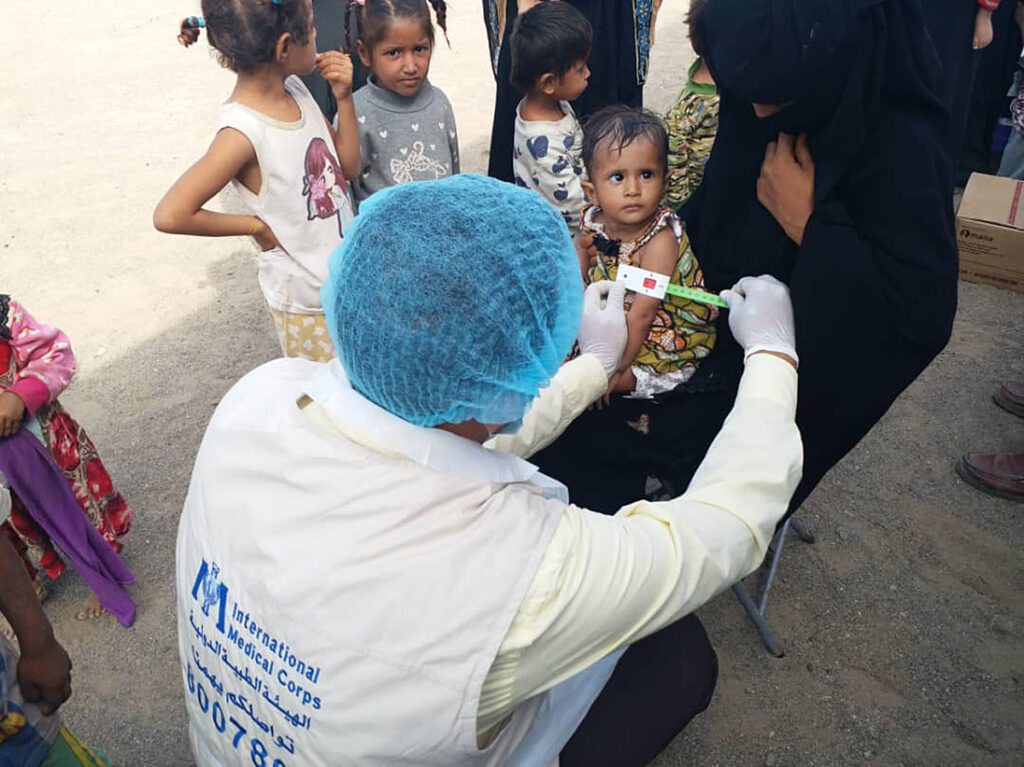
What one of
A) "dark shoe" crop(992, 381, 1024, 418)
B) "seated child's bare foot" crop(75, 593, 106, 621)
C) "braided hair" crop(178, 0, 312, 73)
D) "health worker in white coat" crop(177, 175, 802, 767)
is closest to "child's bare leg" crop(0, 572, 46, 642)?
"seated child's bare foot" crop(75, 593, 106, 621)

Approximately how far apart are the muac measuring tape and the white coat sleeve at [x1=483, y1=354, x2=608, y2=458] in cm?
22

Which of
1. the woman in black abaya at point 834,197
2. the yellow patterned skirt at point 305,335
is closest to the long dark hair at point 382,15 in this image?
the yellow patterned skirt at point 305,335

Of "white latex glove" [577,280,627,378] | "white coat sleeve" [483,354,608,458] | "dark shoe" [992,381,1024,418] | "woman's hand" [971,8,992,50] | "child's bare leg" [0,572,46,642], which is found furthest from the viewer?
"woman's hand" [971,8,992,50]

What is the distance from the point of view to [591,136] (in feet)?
7.55

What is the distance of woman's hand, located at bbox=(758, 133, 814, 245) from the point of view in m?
1.79

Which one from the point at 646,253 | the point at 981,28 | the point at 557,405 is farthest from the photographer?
the point at 981,28

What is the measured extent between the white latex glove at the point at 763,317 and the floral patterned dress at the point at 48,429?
2.09 meters

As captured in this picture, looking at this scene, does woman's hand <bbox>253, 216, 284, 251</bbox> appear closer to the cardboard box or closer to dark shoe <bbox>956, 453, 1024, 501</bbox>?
dark shoe <bbox>956, 453, 1024, 501</bbox>

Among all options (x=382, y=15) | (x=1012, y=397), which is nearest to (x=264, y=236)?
(x=382, y=15)

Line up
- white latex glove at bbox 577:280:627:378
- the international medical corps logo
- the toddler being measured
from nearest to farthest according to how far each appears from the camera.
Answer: the international medical corps logo < white latex glove at bbox 577:280:627:378 < the toddler being measured

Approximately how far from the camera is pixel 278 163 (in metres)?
2.57

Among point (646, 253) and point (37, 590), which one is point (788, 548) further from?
point (37, 590)

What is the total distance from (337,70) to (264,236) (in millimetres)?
679

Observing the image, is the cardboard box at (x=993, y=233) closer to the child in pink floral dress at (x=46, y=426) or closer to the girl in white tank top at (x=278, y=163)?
the girl in white tank top at (x=278, y=163)
